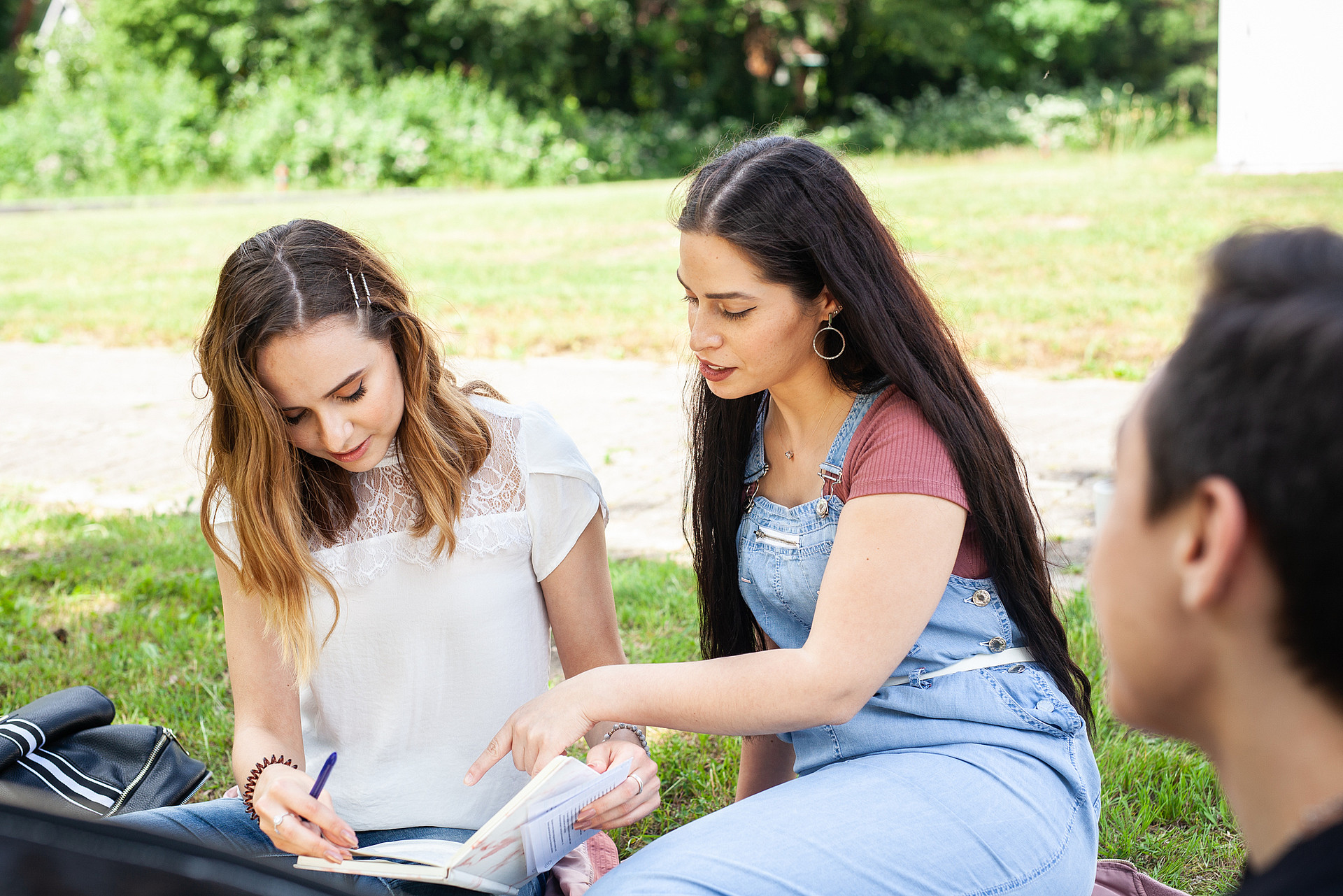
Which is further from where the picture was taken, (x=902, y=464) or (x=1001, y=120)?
(x=1001, y=120)

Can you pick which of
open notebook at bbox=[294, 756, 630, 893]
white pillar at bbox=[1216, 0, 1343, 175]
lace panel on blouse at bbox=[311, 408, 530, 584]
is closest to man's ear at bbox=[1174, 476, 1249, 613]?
open notebook at bbox=[294, 756, 630, 893]

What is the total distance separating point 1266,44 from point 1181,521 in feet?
58.5

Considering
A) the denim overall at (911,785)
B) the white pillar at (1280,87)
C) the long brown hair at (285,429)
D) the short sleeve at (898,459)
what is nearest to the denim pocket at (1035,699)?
the denim overall at (911,785)

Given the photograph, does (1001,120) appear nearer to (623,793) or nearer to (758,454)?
(758,454)

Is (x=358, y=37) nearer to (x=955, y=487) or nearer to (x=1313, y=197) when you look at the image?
(x=1313, y=197)

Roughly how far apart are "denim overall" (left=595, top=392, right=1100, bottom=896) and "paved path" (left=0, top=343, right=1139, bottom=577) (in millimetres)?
2374

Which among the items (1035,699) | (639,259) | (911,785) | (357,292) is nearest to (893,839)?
(911,785)

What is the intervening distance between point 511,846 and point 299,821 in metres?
0.40

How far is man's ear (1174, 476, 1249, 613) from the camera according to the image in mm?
876

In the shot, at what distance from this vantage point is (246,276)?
2.10 meters

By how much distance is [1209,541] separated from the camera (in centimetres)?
91

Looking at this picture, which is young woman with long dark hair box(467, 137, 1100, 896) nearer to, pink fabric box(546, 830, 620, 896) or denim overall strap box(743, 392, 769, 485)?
denim overall strap box(743, 392, 769, 485)

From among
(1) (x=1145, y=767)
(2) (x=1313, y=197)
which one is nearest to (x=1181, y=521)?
(1) (x=1145, y=767)

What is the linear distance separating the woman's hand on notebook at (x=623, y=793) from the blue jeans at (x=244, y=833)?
0.27 metres
